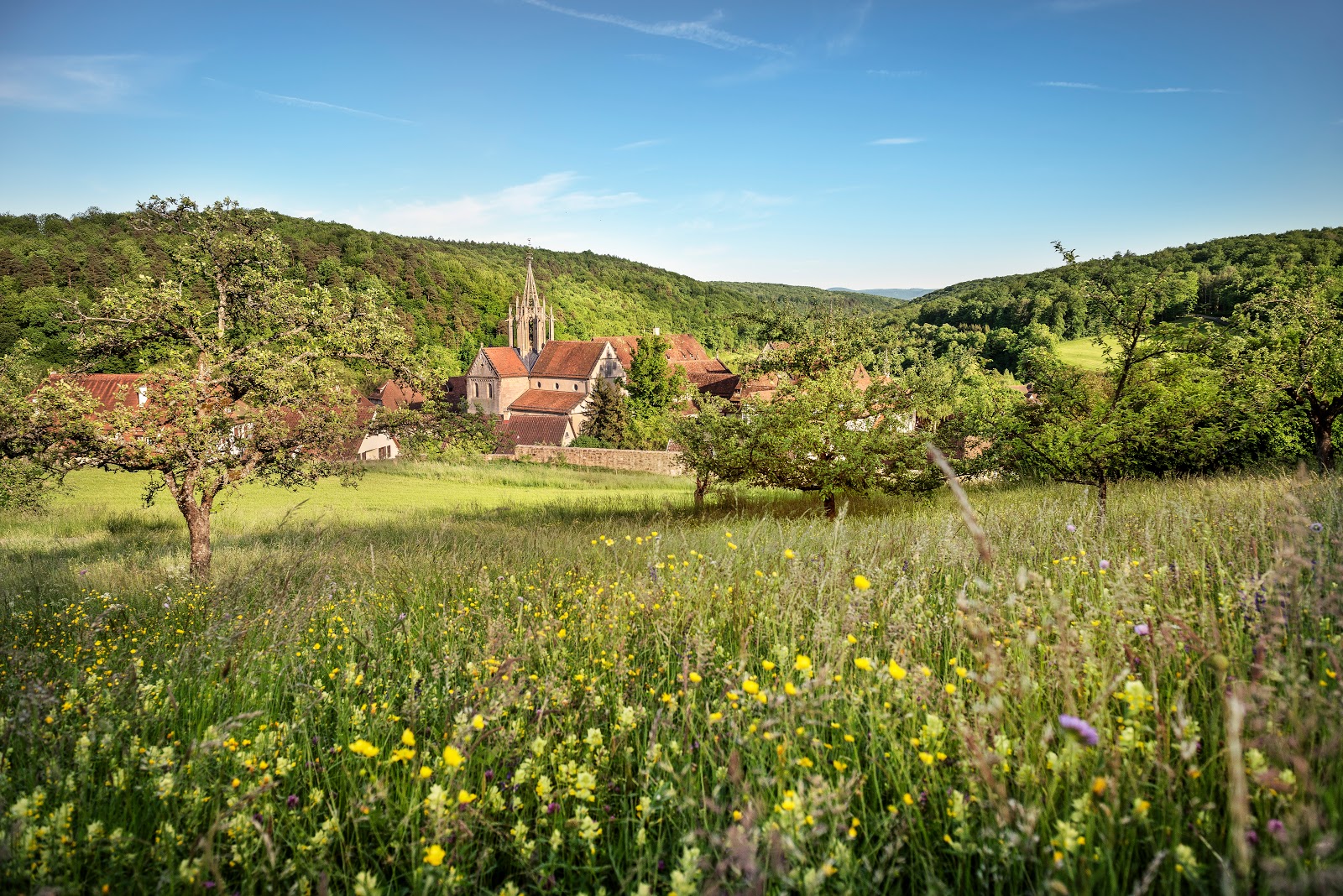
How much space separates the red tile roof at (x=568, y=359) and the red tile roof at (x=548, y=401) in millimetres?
3601

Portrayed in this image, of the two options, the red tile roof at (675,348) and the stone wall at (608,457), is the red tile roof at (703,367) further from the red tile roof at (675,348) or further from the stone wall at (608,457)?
the stone wall at (608,457)

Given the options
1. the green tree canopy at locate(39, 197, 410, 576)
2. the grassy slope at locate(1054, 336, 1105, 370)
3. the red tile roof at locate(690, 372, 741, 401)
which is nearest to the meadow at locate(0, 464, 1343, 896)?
the green tree canopy at locate(39, 197, 410, 576)

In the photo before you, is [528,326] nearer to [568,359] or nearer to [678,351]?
[568,359]

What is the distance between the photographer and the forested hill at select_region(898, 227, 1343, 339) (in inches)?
2035

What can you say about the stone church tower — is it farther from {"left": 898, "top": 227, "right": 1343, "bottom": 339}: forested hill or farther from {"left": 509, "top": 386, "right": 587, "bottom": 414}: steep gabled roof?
{"left": 898, "top": 227, "right": 1343, "bottom": 339}: forested hill

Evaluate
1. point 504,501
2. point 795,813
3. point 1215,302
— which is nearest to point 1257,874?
point 795,813

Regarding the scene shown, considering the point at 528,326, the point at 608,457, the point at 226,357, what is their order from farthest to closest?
the point at 528,326 < the point at 608,457 < the point at 226,357

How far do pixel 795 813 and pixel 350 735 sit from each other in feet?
6.39

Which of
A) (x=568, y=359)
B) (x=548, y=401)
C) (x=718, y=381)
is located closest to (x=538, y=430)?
(x=718, y=381)

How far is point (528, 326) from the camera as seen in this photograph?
95.8 m

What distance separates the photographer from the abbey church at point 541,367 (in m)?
85.6

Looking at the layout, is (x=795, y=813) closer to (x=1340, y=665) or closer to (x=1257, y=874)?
(x=1257, y=874)

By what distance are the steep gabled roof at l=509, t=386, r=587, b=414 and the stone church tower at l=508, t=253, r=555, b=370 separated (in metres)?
8.11

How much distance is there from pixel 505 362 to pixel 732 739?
91.6 m
